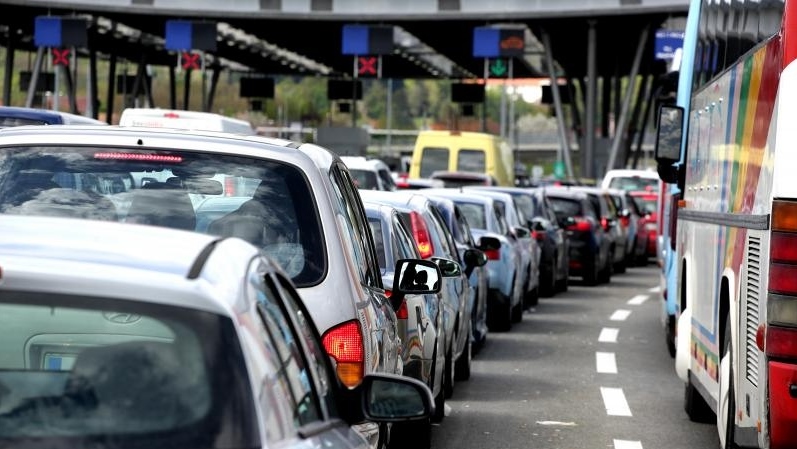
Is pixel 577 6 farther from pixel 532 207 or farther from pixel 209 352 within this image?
pixel 209 352

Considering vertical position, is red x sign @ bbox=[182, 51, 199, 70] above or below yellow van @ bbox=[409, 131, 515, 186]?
above

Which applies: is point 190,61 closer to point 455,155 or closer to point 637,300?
point 455,155

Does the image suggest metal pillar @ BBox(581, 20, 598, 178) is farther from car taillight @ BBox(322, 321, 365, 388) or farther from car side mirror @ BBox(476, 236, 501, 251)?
car taillight @ BBox(322, 321, 365, 388)

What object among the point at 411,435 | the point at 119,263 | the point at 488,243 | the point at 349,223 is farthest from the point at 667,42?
the point at 119,263

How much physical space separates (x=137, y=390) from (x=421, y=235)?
10.3 m

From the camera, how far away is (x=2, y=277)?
3.42m

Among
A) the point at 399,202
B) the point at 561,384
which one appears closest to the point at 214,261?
the point at 399,202

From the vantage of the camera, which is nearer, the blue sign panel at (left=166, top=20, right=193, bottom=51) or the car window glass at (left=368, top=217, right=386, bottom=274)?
the car window glass at (left=368, top=217, right=386, bottom=274)

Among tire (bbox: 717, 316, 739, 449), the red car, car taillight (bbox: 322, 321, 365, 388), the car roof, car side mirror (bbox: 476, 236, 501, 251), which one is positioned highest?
the car roof

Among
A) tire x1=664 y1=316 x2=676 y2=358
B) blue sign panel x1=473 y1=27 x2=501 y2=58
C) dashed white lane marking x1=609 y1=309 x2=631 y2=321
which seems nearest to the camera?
tire x1=664 y1=316 x2=676 y2=358

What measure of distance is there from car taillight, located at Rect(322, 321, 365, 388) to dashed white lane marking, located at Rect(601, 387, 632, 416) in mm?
6475

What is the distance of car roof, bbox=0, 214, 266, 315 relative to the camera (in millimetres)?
3436

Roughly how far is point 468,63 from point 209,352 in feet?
244

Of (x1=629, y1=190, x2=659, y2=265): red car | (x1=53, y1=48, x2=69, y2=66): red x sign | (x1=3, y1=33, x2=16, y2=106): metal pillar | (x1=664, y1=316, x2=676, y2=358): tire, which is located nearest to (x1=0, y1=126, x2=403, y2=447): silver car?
(x1=664, y1=316, x2=676, y2=358): tire
